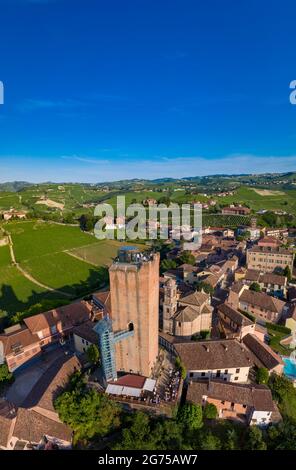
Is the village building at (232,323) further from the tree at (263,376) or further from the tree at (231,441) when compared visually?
the tree at (231,441)

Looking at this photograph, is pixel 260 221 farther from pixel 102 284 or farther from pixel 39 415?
pixel 39 415

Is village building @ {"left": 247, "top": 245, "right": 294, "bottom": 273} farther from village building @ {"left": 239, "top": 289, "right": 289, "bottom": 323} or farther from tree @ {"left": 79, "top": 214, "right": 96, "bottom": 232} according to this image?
tree @ {"left": 79, "top": 214, "right": 96, "bottom": 232}

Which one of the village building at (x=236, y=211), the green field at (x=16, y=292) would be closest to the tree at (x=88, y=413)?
the green field at (x=16, y=292)

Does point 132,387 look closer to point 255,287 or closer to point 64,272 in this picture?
point 255,287

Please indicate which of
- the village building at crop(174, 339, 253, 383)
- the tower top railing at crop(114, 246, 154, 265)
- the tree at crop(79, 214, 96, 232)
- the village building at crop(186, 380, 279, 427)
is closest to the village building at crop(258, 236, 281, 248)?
the village building at crop(174, 339, 253, 383)

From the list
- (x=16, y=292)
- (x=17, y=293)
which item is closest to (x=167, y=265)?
(x=17, y=293)

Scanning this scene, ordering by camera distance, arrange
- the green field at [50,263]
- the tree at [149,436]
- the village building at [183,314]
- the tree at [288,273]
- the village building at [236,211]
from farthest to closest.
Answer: the village building at [236,211] < the tree at [288,273] < the green field at [50,263] < the village building at [183,314] < the tree at [149,436]
